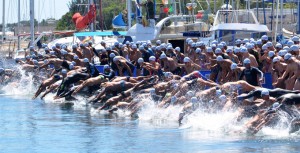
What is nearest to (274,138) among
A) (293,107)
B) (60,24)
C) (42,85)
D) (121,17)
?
(293,107)

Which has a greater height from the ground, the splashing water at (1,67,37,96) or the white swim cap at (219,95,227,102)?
the white swim cap at (219,95,227,102)

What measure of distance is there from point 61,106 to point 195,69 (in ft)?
20.4

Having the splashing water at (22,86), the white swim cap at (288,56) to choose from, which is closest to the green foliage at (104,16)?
the splashing water at (22,86)

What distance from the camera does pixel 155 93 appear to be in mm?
26984

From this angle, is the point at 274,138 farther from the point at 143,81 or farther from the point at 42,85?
the point at 42,85

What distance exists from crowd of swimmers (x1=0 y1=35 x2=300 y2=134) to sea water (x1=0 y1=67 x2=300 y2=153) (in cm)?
32

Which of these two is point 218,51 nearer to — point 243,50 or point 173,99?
point 243,50

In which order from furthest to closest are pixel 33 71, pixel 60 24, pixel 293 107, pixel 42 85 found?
1. pixel 60 24
2. pixel 33 71
3. pixel 42 85
4. pixel 293 107

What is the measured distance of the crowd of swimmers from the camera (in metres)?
22.0

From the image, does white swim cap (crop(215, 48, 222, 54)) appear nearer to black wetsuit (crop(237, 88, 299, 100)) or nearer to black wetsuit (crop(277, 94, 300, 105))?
black wetsuit (crop(237, 88, 299, 100))

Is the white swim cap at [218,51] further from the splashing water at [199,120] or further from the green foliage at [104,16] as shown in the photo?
the green foliage at [104,16]

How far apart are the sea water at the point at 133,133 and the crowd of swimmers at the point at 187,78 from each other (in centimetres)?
32

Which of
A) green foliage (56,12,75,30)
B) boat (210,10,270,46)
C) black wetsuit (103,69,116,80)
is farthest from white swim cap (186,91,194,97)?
green foliage (56,12,75,30)

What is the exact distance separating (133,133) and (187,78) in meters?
3.49
